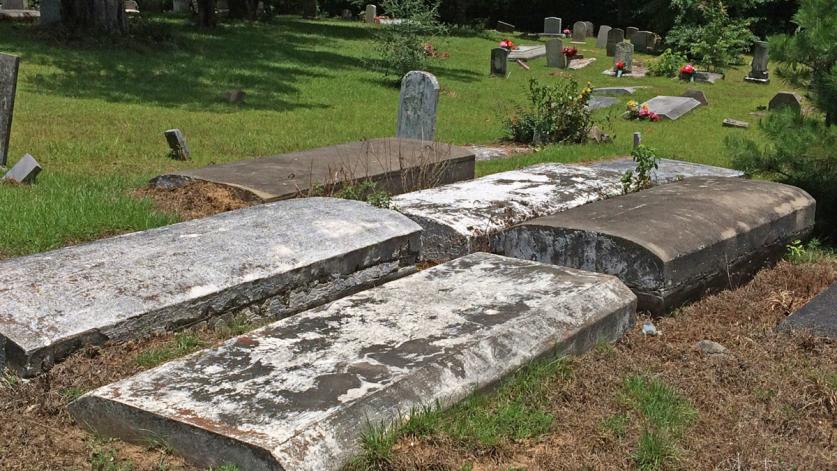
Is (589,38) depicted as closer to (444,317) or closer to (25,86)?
(25,86)

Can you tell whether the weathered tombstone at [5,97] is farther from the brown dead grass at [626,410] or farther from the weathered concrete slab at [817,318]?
the weathered concrete slab at [817,318]

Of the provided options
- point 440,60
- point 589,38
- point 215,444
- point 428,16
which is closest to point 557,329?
point 215,444

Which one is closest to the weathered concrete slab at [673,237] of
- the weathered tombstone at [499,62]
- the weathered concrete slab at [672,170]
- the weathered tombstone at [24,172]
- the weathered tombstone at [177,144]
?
the weathered concrete slab at [672,170]

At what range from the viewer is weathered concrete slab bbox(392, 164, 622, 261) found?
6.20 meters

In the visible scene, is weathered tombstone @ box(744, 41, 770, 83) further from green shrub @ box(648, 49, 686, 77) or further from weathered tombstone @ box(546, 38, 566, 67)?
weathered tombstone @ box(546, 38, 566, 67)

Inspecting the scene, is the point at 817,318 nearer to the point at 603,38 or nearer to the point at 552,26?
the point at 603,38

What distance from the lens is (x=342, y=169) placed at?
749 centimetres

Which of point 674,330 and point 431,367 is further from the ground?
point 431,367

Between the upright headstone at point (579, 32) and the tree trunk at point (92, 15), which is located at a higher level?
the tree trunk at point (92, 15)

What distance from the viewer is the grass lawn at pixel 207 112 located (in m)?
7.11

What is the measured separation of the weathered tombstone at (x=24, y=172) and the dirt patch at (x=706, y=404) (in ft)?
17.7

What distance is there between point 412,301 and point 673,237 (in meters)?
1.82

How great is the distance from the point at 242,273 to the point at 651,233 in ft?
7.96

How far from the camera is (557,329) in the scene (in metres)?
4.38
